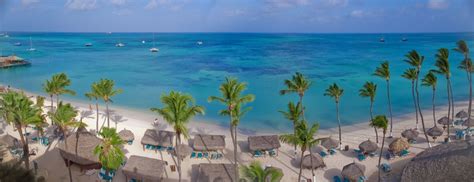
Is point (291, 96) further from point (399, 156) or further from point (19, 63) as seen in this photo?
point (19, 63)

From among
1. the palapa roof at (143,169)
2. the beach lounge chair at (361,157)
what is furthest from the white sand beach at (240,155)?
the palapa roof at (143,169)

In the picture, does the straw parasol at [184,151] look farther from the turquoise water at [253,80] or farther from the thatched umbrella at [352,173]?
the turquoise water at [253,80]

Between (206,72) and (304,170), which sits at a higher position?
(206,72)

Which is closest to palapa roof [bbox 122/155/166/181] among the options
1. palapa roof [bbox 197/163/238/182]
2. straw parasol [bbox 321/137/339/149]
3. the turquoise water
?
palapa roof [bbox 197/163/238/182]

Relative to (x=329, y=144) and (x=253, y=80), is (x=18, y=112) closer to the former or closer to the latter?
(x=329, y=144)

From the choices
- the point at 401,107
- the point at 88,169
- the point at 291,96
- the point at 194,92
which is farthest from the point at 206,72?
the point at 88,169

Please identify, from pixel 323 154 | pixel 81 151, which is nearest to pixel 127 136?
pixel 81 151

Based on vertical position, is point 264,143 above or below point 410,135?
below
